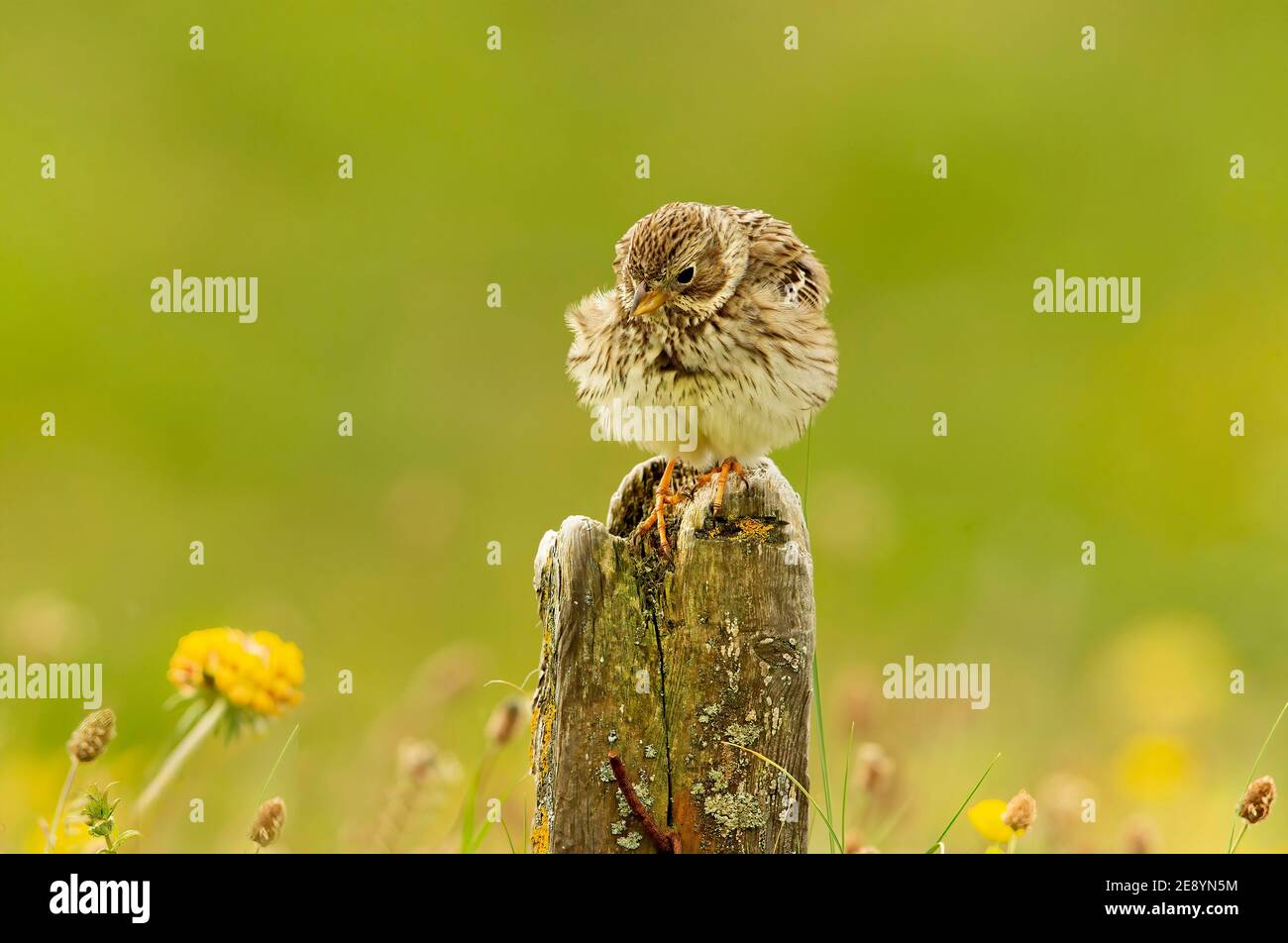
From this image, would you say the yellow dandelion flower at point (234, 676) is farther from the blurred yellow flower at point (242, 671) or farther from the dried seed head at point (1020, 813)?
the dried seed head at point (1020, 813)

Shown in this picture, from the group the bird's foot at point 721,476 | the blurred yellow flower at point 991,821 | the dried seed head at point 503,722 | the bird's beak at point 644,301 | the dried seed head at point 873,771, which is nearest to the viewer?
the bird's foot at point 721,476

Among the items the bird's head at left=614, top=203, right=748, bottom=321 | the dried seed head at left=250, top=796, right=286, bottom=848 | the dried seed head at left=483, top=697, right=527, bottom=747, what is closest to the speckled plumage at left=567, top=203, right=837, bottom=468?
the bird's head at left=614, top=203, right=748, bottom=321

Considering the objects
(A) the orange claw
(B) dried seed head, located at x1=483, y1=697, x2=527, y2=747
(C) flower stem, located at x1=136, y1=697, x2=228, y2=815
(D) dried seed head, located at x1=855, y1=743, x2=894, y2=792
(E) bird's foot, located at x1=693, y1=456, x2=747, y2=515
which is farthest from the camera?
(D) dried seed head, located at x1=855, y1=743, x2=894, y2=792

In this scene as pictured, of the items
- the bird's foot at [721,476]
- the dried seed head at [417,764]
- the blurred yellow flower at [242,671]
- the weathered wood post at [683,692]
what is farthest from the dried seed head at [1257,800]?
the blurred yellow flower at [242,671]

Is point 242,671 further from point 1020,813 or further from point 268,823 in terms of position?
point 1020,813

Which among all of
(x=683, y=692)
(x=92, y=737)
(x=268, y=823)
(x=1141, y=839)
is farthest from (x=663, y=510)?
(x=1141, y=839)

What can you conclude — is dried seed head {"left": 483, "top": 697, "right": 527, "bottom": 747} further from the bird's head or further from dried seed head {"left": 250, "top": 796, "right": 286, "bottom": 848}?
the bird's head
